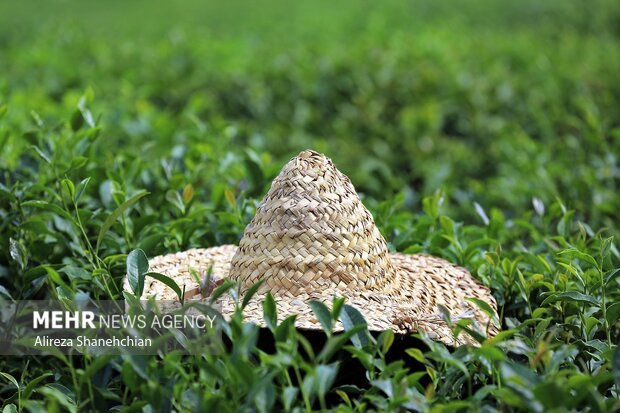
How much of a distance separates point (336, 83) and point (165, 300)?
13.0 ft

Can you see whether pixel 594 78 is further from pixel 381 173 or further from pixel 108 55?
pixel 108 55

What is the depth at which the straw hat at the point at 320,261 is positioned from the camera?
221 centimetres

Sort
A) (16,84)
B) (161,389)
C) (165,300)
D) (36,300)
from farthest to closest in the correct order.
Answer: (16,84), (36,300), (165,300), (161,389)

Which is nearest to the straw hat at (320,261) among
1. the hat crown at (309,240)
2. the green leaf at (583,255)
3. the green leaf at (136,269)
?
the hat crown at (309,240)

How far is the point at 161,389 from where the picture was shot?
179 cm

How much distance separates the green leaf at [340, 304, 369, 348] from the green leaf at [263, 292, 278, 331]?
159 mm

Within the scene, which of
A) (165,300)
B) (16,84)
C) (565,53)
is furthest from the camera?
(565,53)

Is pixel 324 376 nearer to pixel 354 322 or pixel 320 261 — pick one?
pixel 354 322

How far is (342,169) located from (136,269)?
9.98 feet

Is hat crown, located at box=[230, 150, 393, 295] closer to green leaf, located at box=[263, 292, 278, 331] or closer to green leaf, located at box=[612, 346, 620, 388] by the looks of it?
green leaf, located at box=[263, 292, 278, 331]

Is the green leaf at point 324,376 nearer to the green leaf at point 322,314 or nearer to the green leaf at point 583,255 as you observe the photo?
the green leaf at point 322,314

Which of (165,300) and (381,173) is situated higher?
(165,300)

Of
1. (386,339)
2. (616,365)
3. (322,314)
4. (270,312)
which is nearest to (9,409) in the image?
(270,312)

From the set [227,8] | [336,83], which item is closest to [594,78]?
[336,83]
